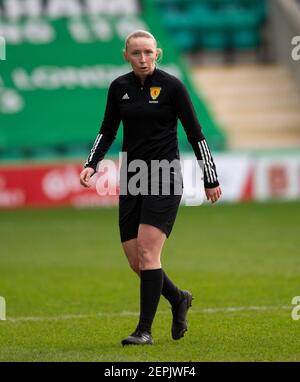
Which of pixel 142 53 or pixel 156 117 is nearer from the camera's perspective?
pixel 142 53

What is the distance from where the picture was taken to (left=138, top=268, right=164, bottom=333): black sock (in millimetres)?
7219

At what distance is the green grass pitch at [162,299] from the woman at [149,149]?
50cm

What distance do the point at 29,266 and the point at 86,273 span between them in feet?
3.45

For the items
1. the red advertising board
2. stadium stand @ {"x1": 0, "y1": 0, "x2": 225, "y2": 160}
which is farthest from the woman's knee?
stadium stand @ {"x1": 0, "y1": 0, "x2": 225, "y2": 160}

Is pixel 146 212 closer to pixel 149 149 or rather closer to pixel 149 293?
pixel 149 149

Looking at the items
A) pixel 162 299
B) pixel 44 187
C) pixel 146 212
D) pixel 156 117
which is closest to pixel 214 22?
pixel 44 187

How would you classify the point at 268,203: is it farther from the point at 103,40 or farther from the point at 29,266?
the point at 29,266

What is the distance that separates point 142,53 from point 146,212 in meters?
1.07

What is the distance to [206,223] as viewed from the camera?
17.7 meters

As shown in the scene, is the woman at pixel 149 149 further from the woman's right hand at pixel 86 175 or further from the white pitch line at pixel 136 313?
the white pitch line at pixel 136 313

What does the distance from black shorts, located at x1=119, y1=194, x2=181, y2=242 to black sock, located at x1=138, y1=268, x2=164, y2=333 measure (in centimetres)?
28

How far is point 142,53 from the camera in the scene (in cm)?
707

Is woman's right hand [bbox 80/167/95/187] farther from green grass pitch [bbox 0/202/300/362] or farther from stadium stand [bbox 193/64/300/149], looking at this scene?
stadium stand [bbox 193/64/300/149]

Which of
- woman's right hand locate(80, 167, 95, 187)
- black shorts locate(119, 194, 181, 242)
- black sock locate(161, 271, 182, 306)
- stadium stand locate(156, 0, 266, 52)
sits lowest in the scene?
black sock locate(161, 271, 182, 306)
